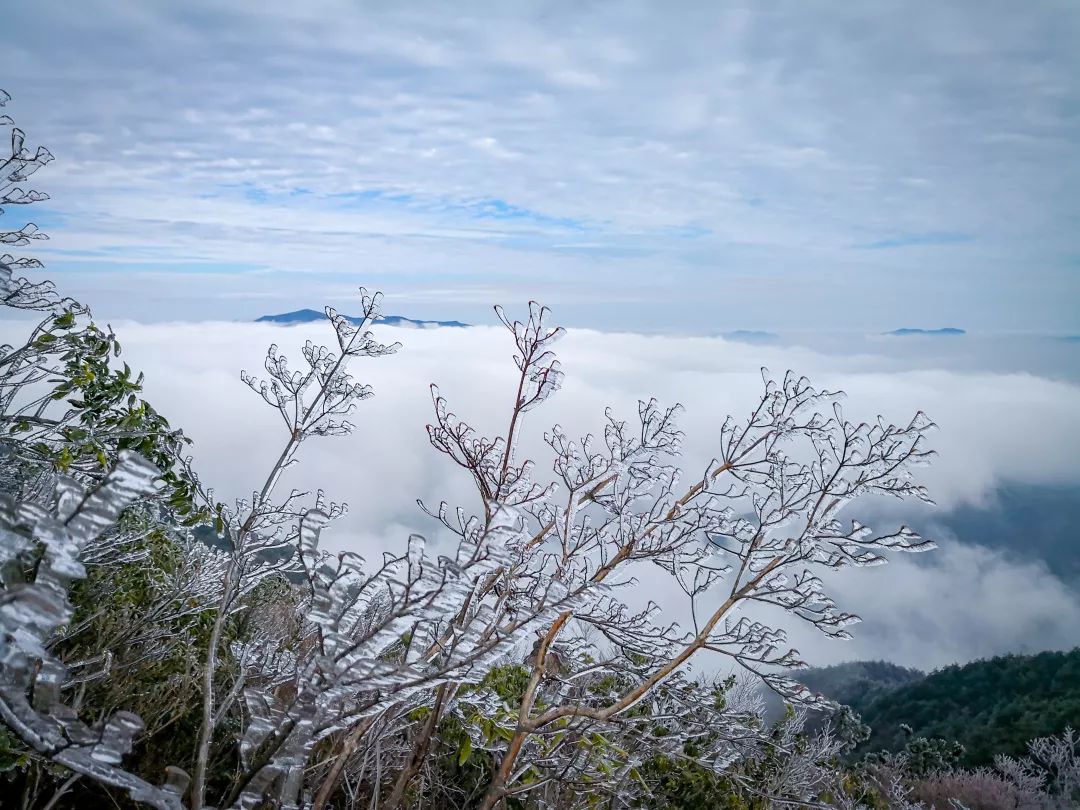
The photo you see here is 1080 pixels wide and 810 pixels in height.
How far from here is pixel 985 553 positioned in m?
24.9

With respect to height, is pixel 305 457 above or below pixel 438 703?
above

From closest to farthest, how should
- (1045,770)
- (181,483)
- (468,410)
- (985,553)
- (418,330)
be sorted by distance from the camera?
(468,410)
(181,483)
(418,330)
(1045,770)
(985,553)

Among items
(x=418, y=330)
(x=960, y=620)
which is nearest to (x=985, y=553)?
(x=960, y=620)

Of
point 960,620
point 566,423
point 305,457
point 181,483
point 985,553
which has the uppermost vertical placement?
point 566,423

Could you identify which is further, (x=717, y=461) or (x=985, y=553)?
(x=985, y=553)

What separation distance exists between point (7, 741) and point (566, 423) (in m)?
1.47

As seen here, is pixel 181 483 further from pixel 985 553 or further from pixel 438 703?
pixel 985 553

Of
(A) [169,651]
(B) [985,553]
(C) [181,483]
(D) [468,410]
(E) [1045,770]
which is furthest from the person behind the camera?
(B) [985,553]

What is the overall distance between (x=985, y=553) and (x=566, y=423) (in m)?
28.2

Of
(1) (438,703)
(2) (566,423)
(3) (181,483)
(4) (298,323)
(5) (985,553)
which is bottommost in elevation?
(5) (985,553)

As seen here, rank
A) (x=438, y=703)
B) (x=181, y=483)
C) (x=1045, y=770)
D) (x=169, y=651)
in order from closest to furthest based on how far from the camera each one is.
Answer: (x=438, y=703) < (x=181, y=483) < (x=169, y=651) < (x=1045, y=770)

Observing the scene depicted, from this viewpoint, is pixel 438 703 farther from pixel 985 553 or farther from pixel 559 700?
pixel 985 553

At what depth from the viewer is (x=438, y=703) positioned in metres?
1.52

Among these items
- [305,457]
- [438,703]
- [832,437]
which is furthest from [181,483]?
[832,437]
